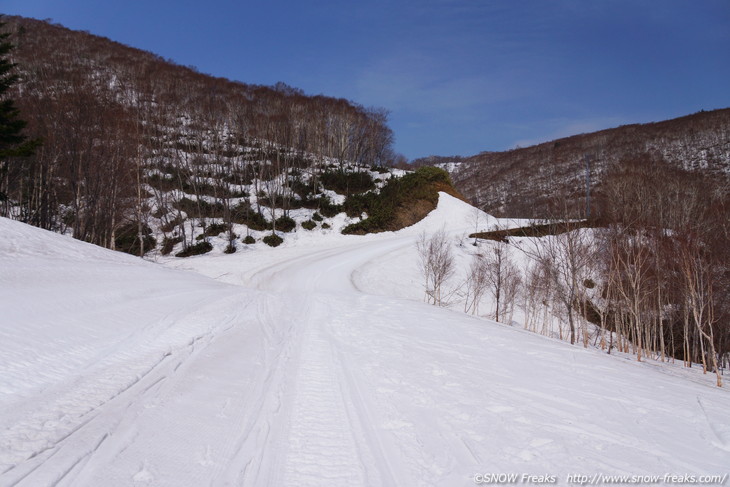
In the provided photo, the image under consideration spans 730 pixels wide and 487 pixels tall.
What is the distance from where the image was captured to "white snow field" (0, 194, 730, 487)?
11.0 feet

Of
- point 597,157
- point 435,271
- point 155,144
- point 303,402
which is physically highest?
point 597,157

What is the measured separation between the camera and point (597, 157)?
106 meters

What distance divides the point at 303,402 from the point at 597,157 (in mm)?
125471

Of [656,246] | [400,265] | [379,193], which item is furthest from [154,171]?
[656,246]

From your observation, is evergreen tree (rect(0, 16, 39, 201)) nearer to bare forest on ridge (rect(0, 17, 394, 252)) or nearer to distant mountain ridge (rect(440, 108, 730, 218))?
bare forest on ridge (rect(0, 17, 394, 252))

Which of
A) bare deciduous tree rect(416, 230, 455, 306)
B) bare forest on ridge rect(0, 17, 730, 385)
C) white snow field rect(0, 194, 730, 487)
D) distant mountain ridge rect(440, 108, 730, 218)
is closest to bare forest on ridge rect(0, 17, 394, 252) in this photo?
bare forest on ridge rect(0, 17, 730, 385)

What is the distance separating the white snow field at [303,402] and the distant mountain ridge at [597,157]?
71.7 meters

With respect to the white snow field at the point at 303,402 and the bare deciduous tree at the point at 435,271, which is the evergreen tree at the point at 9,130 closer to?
the white snow field at the point at 303,402

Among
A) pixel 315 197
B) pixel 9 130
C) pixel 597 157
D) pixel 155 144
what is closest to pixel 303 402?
pixel 9 130

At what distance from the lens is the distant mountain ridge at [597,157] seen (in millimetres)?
86750

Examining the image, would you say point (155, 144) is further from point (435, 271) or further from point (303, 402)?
point (303, 402)

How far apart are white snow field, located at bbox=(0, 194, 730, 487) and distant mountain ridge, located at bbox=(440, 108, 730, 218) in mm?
71694

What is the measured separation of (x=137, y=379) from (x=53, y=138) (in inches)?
1120

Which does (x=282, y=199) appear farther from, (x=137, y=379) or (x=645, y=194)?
(x=137, y=379)
